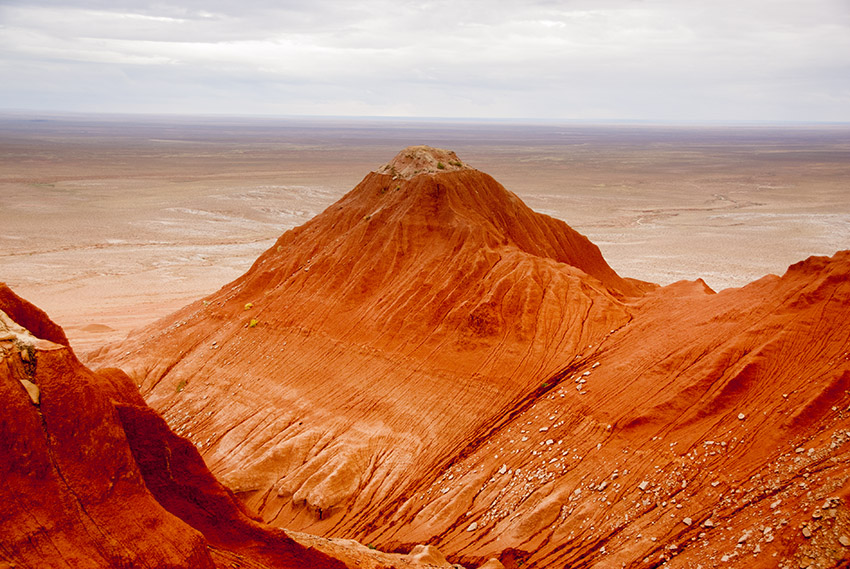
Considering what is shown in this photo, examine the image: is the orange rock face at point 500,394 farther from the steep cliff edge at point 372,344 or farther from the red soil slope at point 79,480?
the red soil slope at point 79,480

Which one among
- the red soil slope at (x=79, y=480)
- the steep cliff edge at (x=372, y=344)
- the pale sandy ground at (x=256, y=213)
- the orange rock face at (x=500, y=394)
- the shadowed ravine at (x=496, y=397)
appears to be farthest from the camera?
the pale sandy ground at (x=256, y=213)

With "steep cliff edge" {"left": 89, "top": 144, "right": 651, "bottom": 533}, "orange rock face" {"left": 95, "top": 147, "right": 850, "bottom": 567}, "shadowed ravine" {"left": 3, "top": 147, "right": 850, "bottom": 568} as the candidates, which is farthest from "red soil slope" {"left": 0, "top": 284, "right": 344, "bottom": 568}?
"steep cliff edge" {"left": 89, "top": 144, "right": 651, "bottom": 533}

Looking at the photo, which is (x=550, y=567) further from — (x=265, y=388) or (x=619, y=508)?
(x=265, y=388)

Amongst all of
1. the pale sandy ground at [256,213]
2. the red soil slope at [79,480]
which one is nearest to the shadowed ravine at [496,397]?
the red soil slope at [79,480]

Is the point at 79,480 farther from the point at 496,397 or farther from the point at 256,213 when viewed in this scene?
the point at 256,213

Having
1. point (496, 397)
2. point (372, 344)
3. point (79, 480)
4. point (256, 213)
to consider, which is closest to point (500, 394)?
point (496, 397)

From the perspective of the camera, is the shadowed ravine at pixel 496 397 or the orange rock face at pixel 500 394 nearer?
the shadowed ravine at pixel 496 397

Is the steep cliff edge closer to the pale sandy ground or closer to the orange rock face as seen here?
the orange rock face
